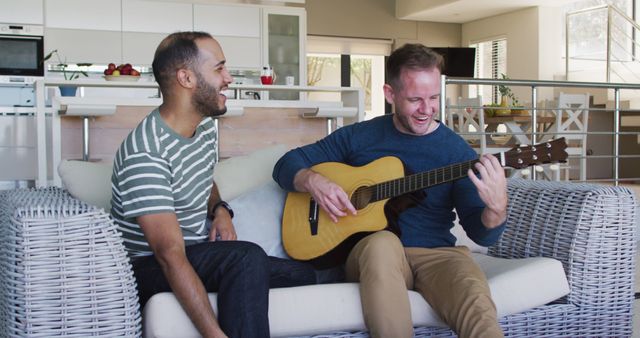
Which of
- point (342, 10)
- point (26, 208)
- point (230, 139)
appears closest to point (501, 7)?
point (342, 10)

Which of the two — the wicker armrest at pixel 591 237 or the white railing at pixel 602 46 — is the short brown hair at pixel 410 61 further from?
the white railing at pixel 602 46

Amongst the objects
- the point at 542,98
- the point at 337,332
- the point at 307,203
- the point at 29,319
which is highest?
the point at 542,98

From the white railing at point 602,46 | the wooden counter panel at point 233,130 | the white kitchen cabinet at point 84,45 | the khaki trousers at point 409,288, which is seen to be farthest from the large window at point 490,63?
the khaki trousers at point 409,288

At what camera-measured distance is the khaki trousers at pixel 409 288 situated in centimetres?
165

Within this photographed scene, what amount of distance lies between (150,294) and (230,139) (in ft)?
9.57

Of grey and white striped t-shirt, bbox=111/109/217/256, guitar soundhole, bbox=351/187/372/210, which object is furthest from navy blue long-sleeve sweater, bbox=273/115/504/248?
grey and white striped t-shirt, bbox=111/109/217/256

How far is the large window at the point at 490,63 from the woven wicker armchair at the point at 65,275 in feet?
30.6

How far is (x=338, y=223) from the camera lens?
1.97 metres

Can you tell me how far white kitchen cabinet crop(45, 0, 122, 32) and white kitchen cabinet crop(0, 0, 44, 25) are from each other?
0.23 ft

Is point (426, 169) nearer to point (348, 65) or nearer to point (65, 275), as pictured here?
point (65, 275)

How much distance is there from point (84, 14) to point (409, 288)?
6.11 metres

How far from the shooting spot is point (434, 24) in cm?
1096

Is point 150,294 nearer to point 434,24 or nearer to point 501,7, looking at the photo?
point 501,7

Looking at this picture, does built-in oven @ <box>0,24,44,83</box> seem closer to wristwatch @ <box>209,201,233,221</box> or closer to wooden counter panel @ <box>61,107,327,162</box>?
wooden counter panel @ <box>61,107,327,162</box>
